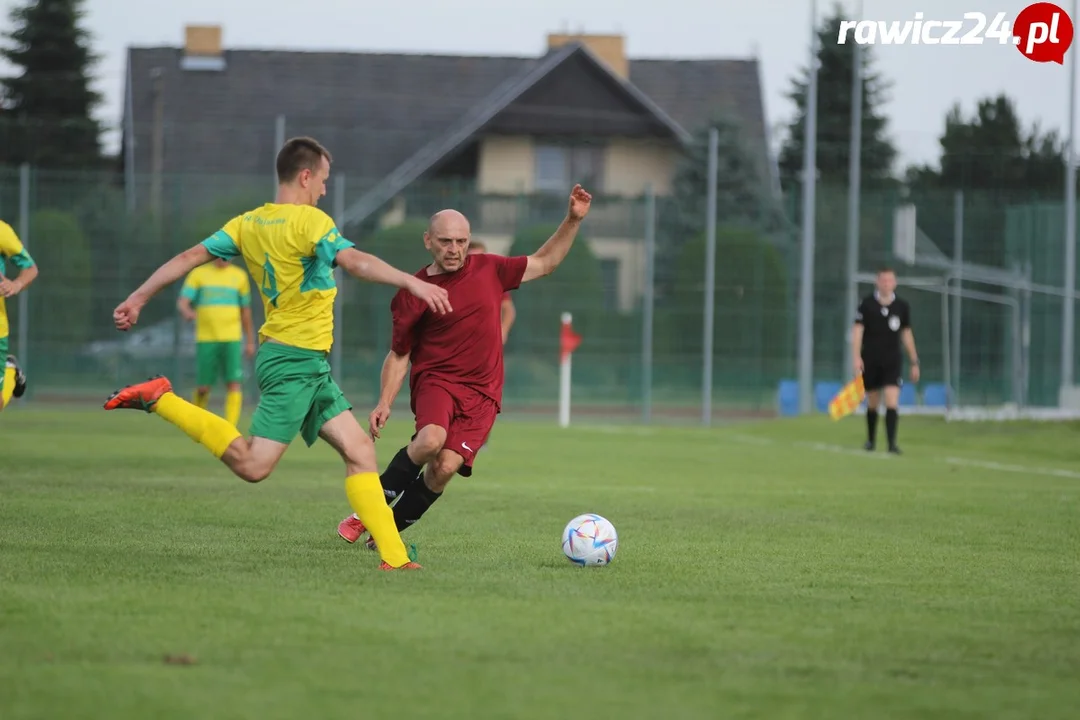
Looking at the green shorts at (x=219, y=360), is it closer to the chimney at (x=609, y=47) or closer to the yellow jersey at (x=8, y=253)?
the yellow jersey at (x=8, y=253)

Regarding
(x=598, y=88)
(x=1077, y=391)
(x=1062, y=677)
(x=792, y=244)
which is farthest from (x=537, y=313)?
(x=1062, y=677)

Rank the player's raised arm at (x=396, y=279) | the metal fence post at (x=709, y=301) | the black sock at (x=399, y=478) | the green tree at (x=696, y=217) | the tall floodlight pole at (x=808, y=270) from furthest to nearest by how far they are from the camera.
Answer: the green tree at (x=696, y=217), the metal fence post at (x=709, y=301), the tall floodlight pole at (x=808, y=270), the black sock at (x=399, y=478), the player's raised arm at (x=396, y=279)

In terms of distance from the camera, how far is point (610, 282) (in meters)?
30.7

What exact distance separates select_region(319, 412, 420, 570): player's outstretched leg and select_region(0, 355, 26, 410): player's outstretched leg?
482cm

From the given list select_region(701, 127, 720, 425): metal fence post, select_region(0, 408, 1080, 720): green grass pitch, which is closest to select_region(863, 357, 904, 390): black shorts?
select_region(0, 408, 1080, 720): green grass pitch

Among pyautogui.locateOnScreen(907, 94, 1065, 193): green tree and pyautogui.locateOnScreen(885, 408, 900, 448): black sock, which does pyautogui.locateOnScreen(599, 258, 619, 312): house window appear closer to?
pyautogui.locateOnScreen(907, 94, 1065, 193): green tree

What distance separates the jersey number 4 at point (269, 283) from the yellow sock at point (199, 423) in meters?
0.62

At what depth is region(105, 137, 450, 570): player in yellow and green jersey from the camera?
7.55 meters

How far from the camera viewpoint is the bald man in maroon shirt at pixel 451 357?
329 inches

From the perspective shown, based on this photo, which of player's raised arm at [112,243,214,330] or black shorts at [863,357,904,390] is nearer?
player's raised arm at [112,243,214,330]

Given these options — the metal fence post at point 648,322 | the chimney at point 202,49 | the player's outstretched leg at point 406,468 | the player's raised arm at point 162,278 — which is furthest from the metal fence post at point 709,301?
the chimney at point 202,49

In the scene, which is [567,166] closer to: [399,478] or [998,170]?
[998,170]

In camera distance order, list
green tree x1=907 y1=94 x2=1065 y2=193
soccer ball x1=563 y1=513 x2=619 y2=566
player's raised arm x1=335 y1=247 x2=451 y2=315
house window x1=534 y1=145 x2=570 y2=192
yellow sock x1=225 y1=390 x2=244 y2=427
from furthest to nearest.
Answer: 1. house window x1=534 y1=145 x2=570 y2=192
2. green tree x1=907 y1=94 x2=1065 y2=193
3. yellow sock x1=225 y1=390 x2=244 y2=427
4. soccer ball x1=563 y1=513 x2=619 y2=566
5. player's raised arm x1=335 y1=247 x2=451 y2=315

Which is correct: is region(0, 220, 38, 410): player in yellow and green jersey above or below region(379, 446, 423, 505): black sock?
above
